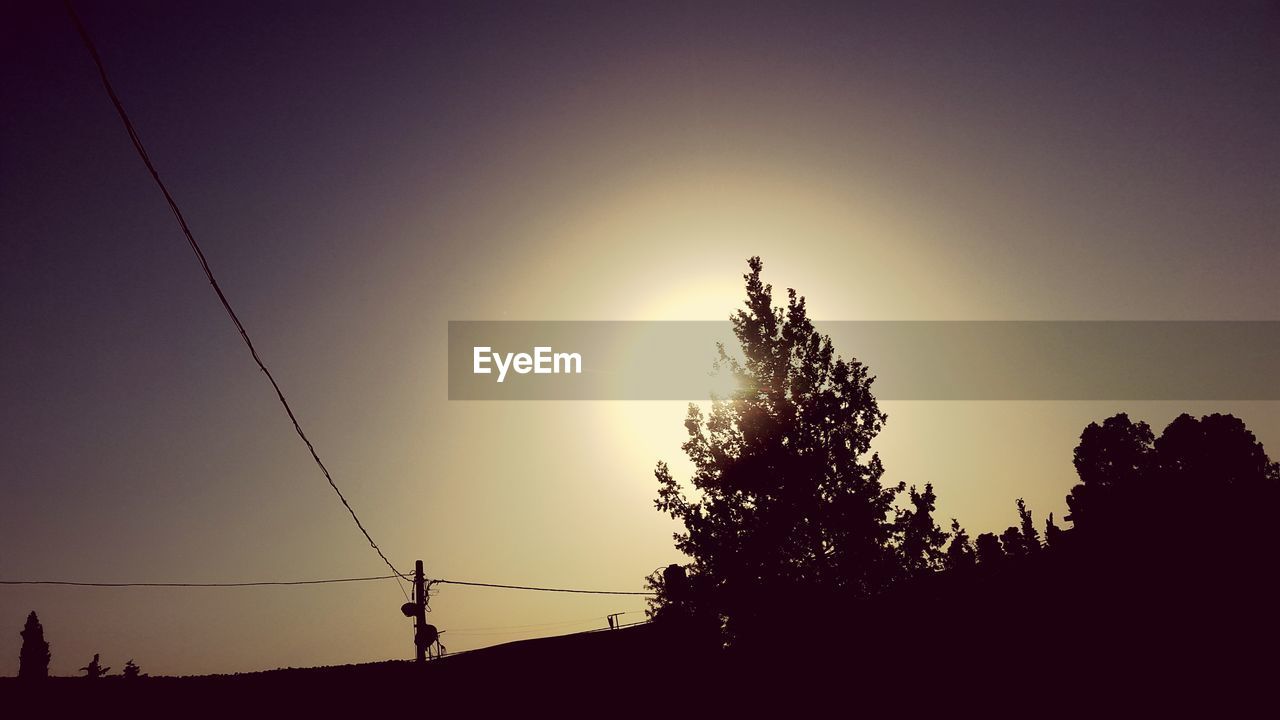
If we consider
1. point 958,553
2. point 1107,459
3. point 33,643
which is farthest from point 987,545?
point 33,643

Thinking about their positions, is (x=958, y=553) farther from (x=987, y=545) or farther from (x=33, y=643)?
(x=33, y=643)

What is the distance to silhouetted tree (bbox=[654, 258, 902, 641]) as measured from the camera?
20438mm

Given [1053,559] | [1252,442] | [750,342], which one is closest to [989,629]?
[1053,559]

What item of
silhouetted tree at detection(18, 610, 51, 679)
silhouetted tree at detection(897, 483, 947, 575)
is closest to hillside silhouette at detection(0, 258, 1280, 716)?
silhouetted tree at detection(897, 483, 947, 575)

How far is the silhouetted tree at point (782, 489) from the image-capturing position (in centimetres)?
2044

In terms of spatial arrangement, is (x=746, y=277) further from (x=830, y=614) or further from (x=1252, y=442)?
(x=1252, y=442)

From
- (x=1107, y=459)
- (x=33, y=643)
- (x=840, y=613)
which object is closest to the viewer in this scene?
(x=840, y=613)

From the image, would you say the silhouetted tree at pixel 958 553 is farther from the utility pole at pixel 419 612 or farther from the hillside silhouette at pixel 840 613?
the utility pole at pixel 419 612

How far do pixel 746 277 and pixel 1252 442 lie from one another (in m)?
41.3

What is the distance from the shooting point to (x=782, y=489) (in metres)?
21.0

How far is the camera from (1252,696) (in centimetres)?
1000

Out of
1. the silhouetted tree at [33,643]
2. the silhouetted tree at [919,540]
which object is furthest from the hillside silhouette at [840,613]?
the silhouetted tree at [33,643]

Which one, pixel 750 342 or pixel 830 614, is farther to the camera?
pixel 750 342

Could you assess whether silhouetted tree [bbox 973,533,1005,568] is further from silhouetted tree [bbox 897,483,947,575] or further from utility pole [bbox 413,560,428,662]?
utility pole [bbox 413,560,428,662]
